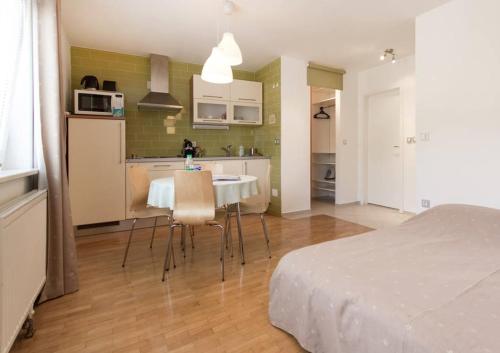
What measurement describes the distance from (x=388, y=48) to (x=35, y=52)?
413 centimetres

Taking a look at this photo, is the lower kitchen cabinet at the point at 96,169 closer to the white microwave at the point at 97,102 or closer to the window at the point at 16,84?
the white microwave at the point at 97,102

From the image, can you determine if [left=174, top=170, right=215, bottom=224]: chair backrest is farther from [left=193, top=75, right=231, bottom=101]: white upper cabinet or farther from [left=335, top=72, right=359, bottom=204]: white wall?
[left=335, top=72, right=359, bottom=204]: white wall

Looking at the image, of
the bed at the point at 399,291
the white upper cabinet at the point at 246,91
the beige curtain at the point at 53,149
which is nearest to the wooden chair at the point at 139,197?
the beige curtain at the point at 53,149

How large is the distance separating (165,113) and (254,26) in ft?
6.37

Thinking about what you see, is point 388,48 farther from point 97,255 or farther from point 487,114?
point 97,255

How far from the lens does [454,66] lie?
8.63 feet

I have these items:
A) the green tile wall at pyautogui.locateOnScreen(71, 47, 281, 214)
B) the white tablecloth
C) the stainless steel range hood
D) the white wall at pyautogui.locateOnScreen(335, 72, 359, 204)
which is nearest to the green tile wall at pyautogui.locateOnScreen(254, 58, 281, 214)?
A: the green tile wall at pyautogui.locateOnScreen(71, 47, 281, 214)

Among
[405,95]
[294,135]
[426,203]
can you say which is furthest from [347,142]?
[426,203]

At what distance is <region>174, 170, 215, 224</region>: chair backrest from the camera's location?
6.84ft

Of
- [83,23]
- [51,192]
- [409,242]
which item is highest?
[83,23]

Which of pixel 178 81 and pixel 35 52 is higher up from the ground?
pixel 178 81

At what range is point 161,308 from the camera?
1.74 m

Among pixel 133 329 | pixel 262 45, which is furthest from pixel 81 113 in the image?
pixel 133 329

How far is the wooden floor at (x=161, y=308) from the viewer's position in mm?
1407
